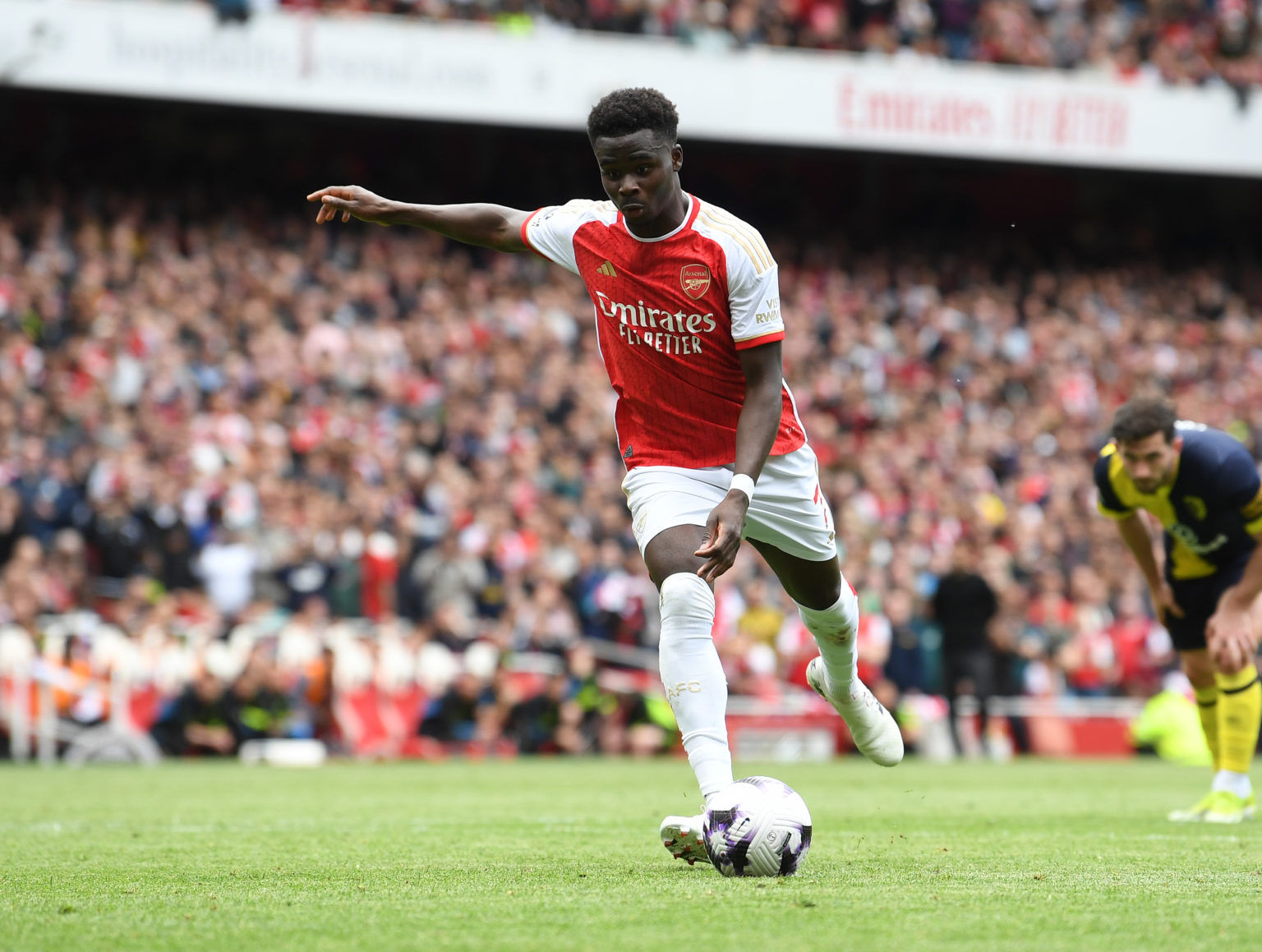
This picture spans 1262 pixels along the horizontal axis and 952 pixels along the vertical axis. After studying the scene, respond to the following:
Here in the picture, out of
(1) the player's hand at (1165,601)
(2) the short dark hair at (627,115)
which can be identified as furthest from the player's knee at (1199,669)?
(2) the short dark hair at (627,115)

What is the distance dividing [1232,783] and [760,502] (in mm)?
3615

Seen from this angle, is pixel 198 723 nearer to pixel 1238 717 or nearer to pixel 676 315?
pixel 1238 717

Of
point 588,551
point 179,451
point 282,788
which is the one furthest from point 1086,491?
point 282,788

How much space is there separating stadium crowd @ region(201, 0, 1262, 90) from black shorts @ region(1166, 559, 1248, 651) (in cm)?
1618

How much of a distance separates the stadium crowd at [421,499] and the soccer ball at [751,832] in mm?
10505

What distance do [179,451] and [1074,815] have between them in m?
10.5

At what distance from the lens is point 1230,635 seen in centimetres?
778

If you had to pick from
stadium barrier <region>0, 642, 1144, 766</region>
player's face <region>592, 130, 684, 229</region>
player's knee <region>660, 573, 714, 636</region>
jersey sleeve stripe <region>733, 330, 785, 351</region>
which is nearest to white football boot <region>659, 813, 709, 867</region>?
player's knee <region>660, 573, 714, 636</region>

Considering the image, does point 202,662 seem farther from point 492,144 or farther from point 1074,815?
point 492,144

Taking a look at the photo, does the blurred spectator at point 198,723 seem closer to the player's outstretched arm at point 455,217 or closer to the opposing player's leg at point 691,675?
the player's outstretched arm at point 455,217

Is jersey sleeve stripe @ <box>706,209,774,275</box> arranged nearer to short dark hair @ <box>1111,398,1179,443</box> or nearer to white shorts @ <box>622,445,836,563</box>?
white shorts @ <box>622,445,836,563</box>

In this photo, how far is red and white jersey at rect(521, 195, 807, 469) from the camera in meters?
5.61

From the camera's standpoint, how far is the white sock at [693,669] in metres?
5.39

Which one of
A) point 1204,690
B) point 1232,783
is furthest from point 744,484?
point 1204,690
